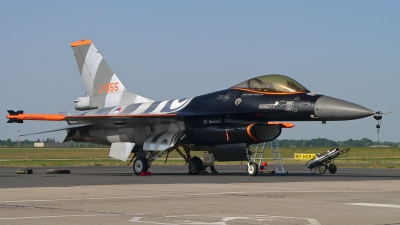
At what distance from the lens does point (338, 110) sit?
19.8 meters

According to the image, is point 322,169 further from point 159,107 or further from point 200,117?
point 159,107

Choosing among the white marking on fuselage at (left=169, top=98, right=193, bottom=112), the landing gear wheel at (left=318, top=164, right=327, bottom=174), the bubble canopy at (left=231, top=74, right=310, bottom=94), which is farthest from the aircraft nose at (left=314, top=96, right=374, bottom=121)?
the landing gear wheel at (left=318, top=164, right=327, bottom=174)

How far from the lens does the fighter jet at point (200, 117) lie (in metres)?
20.6

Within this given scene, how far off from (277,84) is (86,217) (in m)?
12.6

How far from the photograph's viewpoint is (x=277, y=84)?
69.3ft

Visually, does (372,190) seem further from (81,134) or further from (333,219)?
(81,134)

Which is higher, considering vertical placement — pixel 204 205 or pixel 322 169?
pixel 322 169

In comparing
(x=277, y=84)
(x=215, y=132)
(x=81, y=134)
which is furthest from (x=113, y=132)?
(x=277, y=84)

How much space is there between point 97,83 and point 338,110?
1224 centimetres

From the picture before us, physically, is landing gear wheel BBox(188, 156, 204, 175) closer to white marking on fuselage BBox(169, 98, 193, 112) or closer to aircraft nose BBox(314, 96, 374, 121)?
white marking on fuselage BBox(169, 98, 193, 112)

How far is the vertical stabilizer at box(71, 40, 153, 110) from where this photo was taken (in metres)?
27.7

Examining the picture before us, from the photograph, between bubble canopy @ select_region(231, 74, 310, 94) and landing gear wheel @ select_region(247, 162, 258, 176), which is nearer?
bubble canopy @ select_region(231, 74, 310, 94)

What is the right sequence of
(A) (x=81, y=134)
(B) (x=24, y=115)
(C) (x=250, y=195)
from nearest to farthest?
(C) (x=250, y=195)
(B) (x=24, y=115)
(A) (x=81, y=134)

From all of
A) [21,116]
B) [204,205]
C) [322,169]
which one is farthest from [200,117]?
[204,205]
